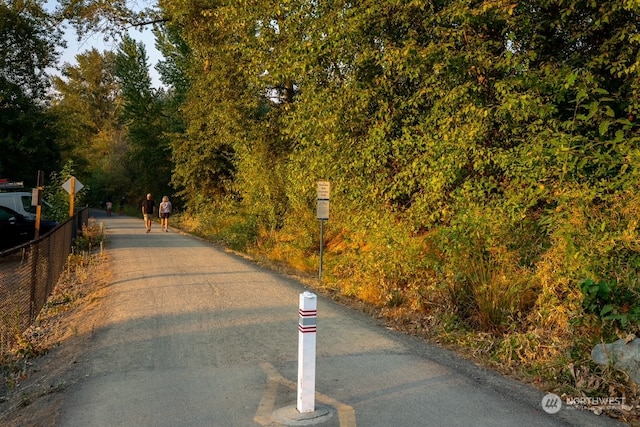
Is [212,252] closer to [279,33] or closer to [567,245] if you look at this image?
→ [279,33]

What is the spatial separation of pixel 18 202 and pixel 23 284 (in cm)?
1075

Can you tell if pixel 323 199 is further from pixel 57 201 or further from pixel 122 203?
pixel 122 203

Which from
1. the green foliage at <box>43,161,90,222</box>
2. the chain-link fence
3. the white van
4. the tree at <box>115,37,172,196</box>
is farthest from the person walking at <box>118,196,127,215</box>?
the chain-link fence

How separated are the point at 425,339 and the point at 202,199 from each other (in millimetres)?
20470

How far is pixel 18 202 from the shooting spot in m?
16.6

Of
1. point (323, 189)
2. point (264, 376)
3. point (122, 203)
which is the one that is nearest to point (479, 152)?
point (323, 189)

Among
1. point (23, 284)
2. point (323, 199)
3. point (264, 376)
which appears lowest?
point (264, 376)

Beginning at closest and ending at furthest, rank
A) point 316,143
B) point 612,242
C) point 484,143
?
point 612,242 < point 484,143 < point 316,143

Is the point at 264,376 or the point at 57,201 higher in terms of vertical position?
the point at 57,201

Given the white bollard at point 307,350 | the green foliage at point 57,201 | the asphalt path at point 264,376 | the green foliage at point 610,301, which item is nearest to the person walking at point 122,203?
the green foliage at point 57,201

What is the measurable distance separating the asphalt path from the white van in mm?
10317

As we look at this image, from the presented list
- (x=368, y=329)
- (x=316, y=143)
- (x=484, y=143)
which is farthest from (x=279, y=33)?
(x=368, y=329)

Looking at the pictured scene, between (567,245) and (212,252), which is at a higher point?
(567,245)

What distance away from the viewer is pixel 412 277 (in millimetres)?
8773
